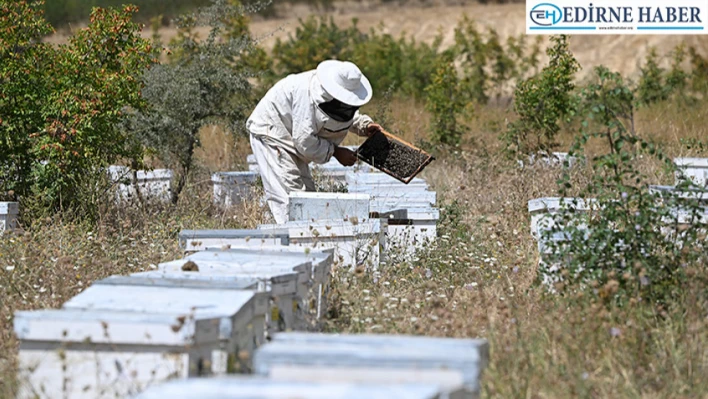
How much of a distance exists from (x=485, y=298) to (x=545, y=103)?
586 centimetres

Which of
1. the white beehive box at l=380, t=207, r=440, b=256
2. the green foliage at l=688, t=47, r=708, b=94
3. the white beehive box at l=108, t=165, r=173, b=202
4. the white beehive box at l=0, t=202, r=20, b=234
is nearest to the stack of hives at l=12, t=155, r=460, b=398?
the white beehive box at l=380, t=207, r=440, b=256

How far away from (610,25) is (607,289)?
364 inches

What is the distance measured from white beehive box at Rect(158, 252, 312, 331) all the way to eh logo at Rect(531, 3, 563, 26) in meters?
8.82

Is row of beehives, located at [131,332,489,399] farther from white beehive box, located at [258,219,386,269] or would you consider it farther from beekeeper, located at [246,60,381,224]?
beekeeper, located at [246,60,381,224]

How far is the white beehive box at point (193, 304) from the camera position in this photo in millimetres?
3318

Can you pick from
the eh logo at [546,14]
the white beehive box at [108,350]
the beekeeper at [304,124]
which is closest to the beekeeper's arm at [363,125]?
the beekeeper at [304,124]

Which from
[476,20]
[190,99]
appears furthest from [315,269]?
[476,20]

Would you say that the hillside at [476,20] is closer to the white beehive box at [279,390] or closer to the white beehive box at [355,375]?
the white beehive box at [355,375]

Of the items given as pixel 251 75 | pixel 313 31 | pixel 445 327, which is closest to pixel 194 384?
pixel 445 327

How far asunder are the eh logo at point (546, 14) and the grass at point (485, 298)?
13.2 feet

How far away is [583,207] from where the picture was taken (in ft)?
19.6

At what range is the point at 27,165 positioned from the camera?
7395 millimetres

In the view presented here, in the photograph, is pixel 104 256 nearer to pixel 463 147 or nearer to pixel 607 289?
pixel 607 289

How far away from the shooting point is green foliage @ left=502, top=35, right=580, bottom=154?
10219mm
